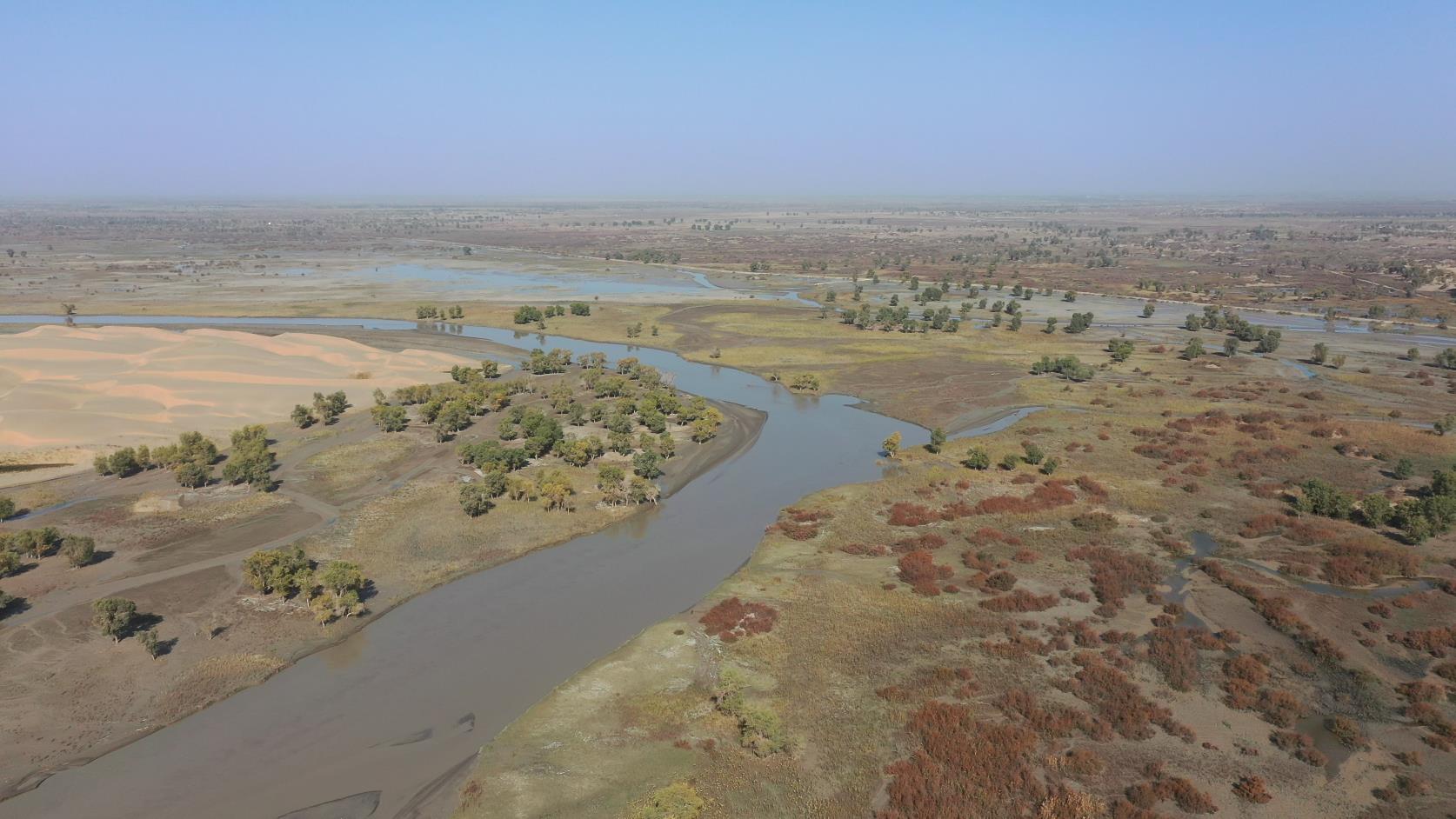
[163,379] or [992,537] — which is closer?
[992,537]

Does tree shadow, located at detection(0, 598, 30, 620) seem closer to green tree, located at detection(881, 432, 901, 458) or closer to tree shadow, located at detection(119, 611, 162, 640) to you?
tree shadow, located at detection(119, 611, 162, 640)

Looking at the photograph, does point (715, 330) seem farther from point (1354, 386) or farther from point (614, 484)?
point (1354, 386)

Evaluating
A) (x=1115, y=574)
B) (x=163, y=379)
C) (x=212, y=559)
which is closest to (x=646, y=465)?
(x=212, y=559)

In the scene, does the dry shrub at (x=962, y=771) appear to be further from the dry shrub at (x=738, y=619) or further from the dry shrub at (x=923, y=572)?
the dry shrub at (x=923, y=572)

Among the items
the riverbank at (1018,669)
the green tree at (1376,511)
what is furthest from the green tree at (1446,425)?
the green tree at (1376,511)

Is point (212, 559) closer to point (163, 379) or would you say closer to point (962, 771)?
point (962, 771)

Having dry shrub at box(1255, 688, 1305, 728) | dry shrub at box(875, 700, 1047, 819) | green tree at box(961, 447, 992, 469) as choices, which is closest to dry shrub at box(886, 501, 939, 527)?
green tree at box(961, 447, 992, 469)
